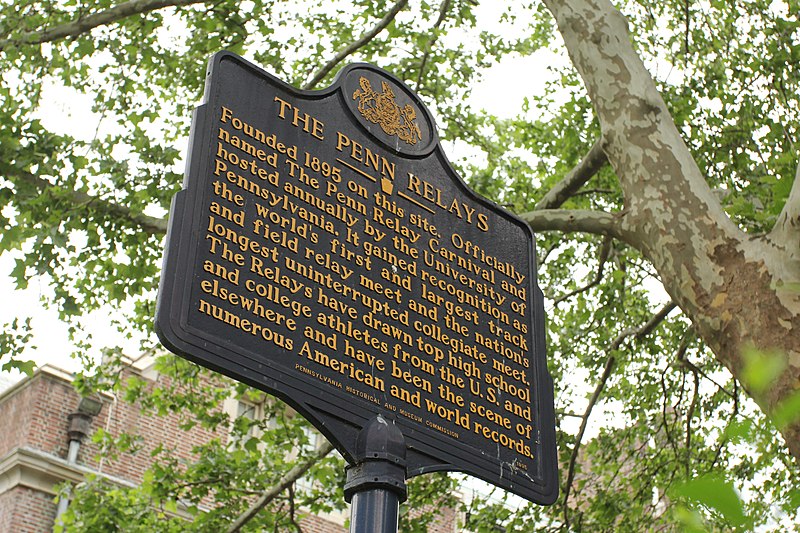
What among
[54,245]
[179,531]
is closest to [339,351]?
[54,245]

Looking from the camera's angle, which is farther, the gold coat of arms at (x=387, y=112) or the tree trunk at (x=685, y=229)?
the tree trunk at (x=685, y=229)

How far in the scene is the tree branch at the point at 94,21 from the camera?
10.1 m

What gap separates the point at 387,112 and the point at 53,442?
14.2m

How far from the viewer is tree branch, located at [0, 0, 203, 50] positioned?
1012 cm

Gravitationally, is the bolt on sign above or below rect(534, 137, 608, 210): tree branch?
below

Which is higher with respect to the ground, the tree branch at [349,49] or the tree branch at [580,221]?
the tree branch at [349,49]

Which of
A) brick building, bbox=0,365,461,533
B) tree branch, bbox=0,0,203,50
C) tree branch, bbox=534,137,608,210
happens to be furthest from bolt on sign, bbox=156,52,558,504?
brick building, bbox=0,365,461,533

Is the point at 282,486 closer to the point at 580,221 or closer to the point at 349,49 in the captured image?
the point at 580,221

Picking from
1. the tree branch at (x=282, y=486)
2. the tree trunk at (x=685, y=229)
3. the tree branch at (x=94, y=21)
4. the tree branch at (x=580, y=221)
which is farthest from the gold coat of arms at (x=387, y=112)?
the tree branch at (x=282, y=486)

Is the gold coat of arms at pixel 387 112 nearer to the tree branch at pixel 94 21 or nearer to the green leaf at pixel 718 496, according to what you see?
the green leaf at pixel 718 496

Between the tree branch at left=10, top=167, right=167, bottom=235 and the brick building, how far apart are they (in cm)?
713

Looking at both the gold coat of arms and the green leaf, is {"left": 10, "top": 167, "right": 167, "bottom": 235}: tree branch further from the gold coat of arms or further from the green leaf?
the green leaf

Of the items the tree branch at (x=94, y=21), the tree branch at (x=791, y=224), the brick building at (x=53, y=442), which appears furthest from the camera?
the brick building at (x=53, y=442)

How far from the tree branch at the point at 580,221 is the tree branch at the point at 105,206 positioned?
404 cm
